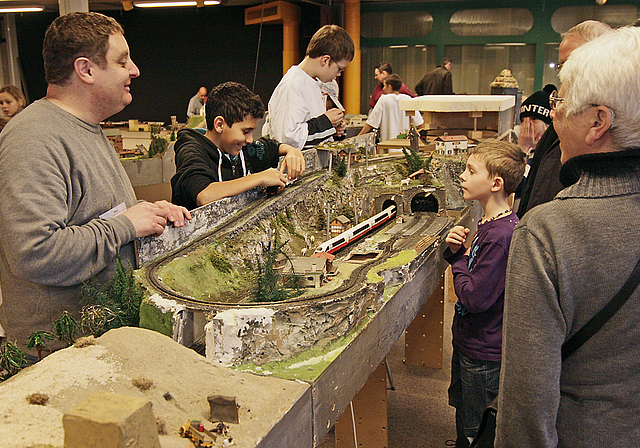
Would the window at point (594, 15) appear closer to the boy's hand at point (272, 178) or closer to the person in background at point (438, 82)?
the person in background at point (438, 82)

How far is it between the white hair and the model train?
161cm

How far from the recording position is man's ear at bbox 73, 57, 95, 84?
208 centimetres

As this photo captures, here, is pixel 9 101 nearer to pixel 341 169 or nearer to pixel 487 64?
pixel 341 169

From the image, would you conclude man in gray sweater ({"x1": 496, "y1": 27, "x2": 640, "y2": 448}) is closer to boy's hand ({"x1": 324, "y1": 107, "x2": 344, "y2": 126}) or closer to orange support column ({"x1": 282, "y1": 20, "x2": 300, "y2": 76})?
boy's hand ({"x1": 324, "y1": 107, "x2": 344, "y2": 126})

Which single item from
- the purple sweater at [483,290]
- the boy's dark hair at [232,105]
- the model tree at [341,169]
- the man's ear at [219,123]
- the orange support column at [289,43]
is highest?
the orange support column at [289,43]

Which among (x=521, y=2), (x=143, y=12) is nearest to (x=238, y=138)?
(x=521, y=2)

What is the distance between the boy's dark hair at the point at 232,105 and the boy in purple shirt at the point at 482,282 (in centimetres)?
117

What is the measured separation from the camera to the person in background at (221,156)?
290cm

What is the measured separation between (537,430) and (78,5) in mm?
4814

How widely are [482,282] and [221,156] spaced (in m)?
1.57

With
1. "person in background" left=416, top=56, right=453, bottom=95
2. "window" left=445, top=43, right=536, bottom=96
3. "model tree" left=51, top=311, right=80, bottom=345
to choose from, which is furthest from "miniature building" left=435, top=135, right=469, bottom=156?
"window" left=445, top=43, right=536, bottom=96

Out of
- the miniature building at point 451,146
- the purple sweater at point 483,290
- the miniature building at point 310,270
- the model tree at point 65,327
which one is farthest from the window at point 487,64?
the model tree at point 65,327

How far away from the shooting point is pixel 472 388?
2.69 metres

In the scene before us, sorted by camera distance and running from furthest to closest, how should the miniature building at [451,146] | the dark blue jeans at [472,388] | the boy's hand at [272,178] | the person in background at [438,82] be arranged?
1. the person in background at [438,82]
2. the miniature building at [451,146]
3. the boy's hand at [272,178]
4. the dark blue jeans at [472,388]
